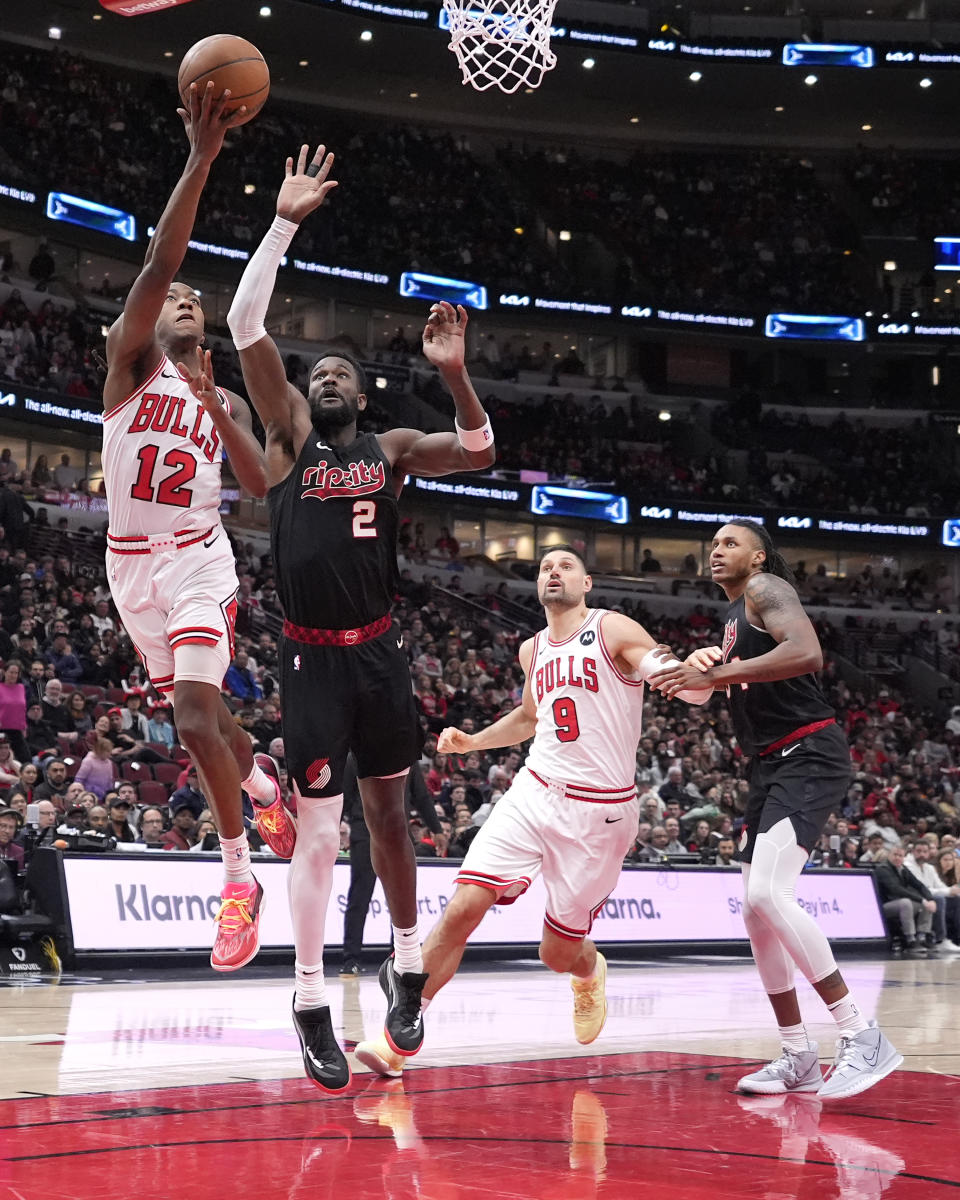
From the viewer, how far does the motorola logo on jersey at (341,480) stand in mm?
5531

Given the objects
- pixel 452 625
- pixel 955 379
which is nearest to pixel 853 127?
pixel 955 379

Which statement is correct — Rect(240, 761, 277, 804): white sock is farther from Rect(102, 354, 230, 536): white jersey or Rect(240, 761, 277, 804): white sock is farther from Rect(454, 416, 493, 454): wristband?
Rect(454, 416, 493, 454): wristband

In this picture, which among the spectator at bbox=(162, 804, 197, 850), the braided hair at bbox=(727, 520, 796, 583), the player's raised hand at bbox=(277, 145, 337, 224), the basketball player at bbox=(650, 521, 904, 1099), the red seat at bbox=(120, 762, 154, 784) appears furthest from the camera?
the red seat at bbox=(120, 762, 154, 784)

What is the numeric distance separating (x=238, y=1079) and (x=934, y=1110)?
2.78m

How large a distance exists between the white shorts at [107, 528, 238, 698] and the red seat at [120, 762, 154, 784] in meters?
9.39

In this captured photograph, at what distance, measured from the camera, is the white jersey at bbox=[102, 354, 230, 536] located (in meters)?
5.84

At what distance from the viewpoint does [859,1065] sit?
5703 millimetres

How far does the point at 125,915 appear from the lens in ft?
36.3

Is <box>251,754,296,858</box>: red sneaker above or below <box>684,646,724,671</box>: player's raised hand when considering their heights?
below

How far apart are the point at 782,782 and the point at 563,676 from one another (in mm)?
1169

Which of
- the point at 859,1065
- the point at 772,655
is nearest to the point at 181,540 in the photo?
the point at 772,655

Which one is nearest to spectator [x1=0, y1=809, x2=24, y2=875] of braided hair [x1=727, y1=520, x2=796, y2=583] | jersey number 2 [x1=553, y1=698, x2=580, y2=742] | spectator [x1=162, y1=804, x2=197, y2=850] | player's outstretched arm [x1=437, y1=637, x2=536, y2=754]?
spectator [x1=162, y1=804, x2=197, y2=850]

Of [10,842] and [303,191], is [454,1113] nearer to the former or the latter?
[303,191]

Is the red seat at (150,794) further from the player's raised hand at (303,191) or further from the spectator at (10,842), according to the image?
the player's raised hand at (303,191)
